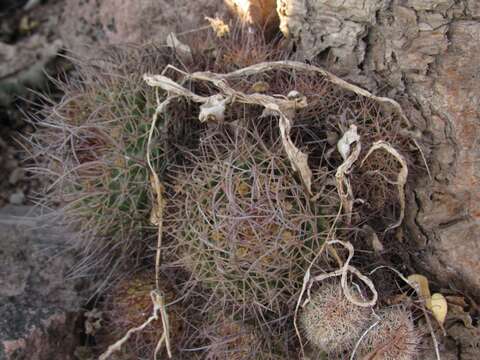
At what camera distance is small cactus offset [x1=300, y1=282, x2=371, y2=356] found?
1.52 metres

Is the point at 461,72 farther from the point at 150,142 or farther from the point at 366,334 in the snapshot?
the point at 150,142

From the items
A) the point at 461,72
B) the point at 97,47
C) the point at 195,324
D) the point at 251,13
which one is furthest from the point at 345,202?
the point at 97,47

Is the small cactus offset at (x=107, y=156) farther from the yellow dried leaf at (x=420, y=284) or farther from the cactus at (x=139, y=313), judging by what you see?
the yellow dried leaf at (x=420, y=284)

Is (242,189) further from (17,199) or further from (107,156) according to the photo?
(17,199)

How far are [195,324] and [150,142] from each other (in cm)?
59

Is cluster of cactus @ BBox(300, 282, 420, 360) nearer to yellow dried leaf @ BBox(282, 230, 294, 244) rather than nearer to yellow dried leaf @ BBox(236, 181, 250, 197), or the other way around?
yellow dried leaf @ BBox(282, 230, 294, 244)

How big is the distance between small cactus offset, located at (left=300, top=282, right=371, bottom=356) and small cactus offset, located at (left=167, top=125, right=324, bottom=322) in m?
0.08

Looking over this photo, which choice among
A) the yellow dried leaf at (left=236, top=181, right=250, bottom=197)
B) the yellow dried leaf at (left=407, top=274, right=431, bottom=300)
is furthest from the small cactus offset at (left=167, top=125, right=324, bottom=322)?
the yellow dried leaf at (left=407, top=274, right=431, bottom=300)

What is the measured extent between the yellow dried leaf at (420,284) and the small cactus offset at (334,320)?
7.9 inches

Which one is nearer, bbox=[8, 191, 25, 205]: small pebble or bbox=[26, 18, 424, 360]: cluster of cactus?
bbox=[26, 18, 424, 360]: cluster of cactus

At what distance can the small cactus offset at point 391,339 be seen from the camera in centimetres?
151

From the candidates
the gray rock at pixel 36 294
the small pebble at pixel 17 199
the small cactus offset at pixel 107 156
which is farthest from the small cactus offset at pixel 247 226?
the small pebble at pixel 17 199

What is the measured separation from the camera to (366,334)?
154 centimetres

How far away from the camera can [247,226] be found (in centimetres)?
154
